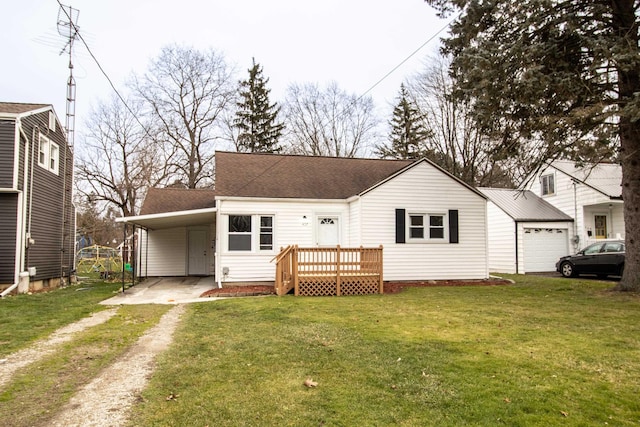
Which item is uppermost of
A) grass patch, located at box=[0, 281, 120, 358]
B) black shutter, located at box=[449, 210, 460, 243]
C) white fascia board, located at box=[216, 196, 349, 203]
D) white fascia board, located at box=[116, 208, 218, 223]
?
white fascia board, located at box=[216, 196, 349, 203]

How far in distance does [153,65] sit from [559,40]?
2727 centimetres

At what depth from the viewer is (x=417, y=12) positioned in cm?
1201

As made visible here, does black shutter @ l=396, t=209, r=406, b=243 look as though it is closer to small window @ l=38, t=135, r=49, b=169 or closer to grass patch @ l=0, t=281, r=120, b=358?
grass patch @ l=0, t=281, r=120, b=358

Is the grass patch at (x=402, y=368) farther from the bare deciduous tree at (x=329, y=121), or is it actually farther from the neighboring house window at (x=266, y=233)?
the bare deciduous tree at (x=329, y=121)

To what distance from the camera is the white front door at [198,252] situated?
17986 mm

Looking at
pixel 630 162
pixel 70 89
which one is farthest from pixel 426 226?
pixel 70 89

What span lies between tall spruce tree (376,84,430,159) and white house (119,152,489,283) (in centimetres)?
1802

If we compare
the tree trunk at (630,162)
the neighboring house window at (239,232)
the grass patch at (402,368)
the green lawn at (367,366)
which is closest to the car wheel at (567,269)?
the tree trunk at (630,162)

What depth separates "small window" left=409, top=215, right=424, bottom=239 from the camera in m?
14.2

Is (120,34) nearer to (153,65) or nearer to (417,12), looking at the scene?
(417,12)

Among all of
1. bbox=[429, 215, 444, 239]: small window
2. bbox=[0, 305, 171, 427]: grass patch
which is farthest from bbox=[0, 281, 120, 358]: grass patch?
bbox=[429, 215, 444, 239]: small window

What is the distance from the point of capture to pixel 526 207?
20.2 metres

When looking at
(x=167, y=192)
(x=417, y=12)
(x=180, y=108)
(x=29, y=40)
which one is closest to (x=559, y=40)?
(x=417, y=12)

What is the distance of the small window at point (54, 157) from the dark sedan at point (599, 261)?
68.3ft
